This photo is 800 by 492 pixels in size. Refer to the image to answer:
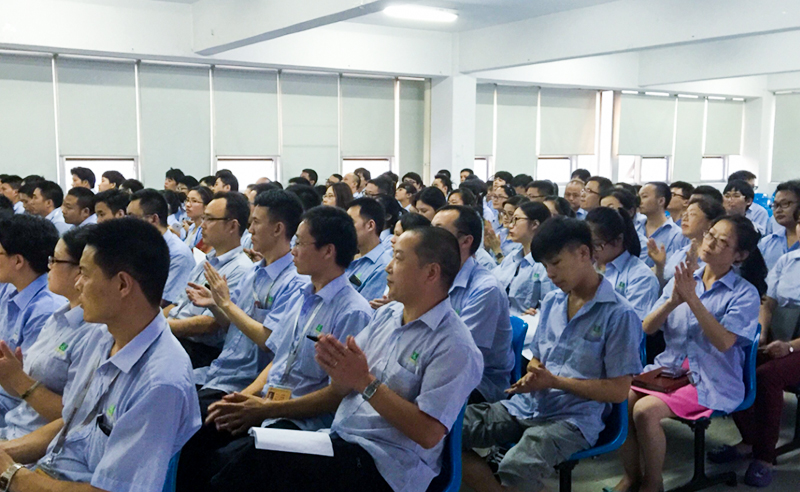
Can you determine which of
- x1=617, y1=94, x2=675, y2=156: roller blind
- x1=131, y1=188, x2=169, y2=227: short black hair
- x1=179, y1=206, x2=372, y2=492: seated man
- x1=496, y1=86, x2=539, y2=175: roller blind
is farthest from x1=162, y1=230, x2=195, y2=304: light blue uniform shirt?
x1=617, y1=94, x2=675, y2=156: roller blind

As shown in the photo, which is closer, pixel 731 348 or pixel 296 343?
pixel 296 343

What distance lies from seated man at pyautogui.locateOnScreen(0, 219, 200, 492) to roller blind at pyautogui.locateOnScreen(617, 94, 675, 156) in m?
12.3

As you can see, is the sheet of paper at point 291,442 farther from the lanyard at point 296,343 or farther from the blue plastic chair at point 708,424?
the blue plastic chair at point 708,424

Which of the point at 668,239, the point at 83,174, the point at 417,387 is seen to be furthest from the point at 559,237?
the point at 83,174

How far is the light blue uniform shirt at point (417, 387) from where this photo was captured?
5.94 feet

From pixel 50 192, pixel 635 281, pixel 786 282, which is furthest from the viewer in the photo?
pixel 50 192

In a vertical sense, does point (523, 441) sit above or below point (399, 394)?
below

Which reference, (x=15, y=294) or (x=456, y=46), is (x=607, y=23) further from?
(x=15, y=294)

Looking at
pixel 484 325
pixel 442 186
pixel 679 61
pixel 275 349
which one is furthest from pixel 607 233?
pixel 679 61

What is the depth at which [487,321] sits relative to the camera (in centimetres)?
258

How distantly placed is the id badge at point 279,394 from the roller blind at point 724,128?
46.5 ft

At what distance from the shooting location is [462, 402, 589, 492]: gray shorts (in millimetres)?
2225

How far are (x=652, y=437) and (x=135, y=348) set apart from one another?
2020 millimetres

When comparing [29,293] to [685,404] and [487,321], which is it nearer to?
[487,321]
